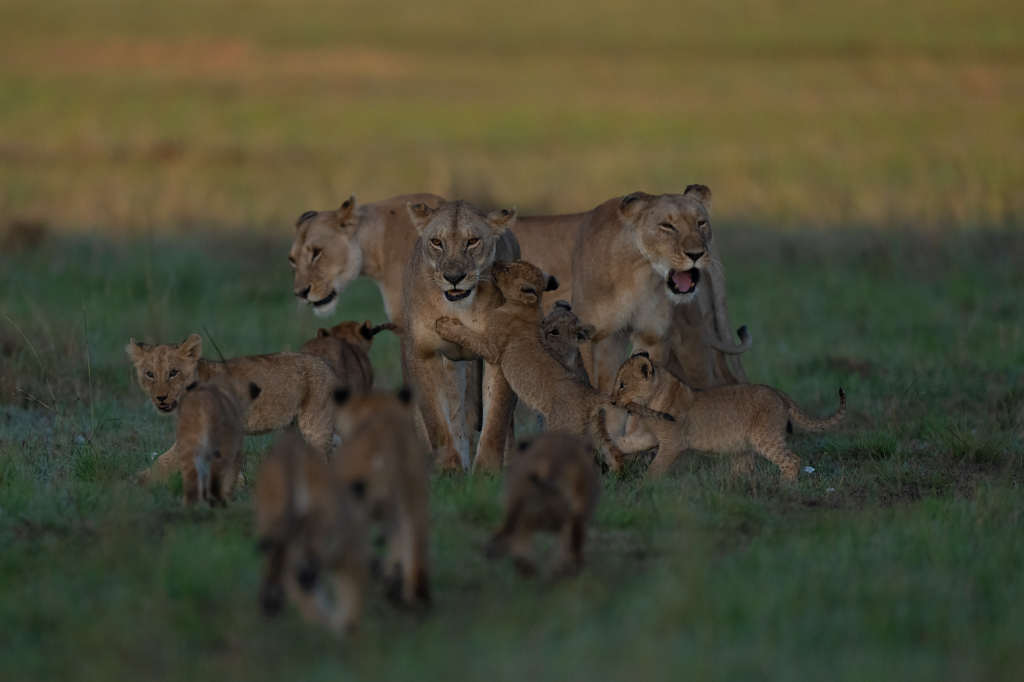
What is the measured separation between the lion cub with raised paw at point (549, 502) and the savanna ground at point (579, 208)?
0.17 m

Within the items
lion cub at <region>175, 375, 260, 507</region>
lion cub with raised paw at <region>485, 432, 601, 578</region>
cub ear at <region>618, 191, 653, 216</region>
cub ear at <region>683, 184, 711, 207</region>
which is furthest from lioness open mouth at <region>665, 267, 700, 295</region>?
lion cub with raised paw at <region>485, 432, 601, 578</region>

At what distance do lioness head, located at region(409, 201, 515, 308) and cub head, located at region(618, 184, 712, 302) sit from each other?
97cm

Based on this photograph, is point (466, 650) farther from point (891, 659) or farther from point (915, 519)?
point (915, 519)

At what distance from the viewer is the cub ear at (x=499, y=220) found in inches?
304

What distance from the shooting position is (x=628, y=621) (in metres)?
4.46

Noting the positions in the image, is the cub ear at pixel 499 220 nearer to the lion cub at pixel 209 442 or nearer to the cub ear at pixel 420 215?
the cub ear at pixel 420 215

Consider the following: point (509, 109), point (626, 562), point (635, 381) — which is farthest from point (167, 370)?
point (509, 109)

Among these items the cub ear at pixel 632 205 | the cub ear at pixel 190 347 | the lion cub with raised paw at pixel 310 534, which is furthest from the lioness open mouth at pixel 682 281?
the lion cub with raised paw at pixel 310 534

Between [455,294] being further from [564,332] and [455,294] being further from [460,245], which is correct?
[564,332]

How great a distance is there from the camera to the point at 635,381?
733 centimetres

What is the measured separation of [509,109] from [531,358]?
27417 millimetres

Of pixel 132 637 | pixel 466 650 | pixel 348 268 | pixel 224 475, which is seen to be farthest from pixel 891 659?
pixel 348 268

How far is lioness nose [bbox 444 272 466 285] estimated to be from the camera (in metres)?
7.29

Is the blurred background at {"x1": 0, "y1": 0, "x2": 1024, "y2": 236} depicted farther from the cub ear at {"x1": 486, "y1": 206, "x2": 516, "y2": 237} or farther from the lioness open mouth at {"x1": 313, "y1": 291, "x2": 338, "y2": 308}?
the cub ear at {"x1": 486, "y1": 206, "x2": 516, "y2": 237}
